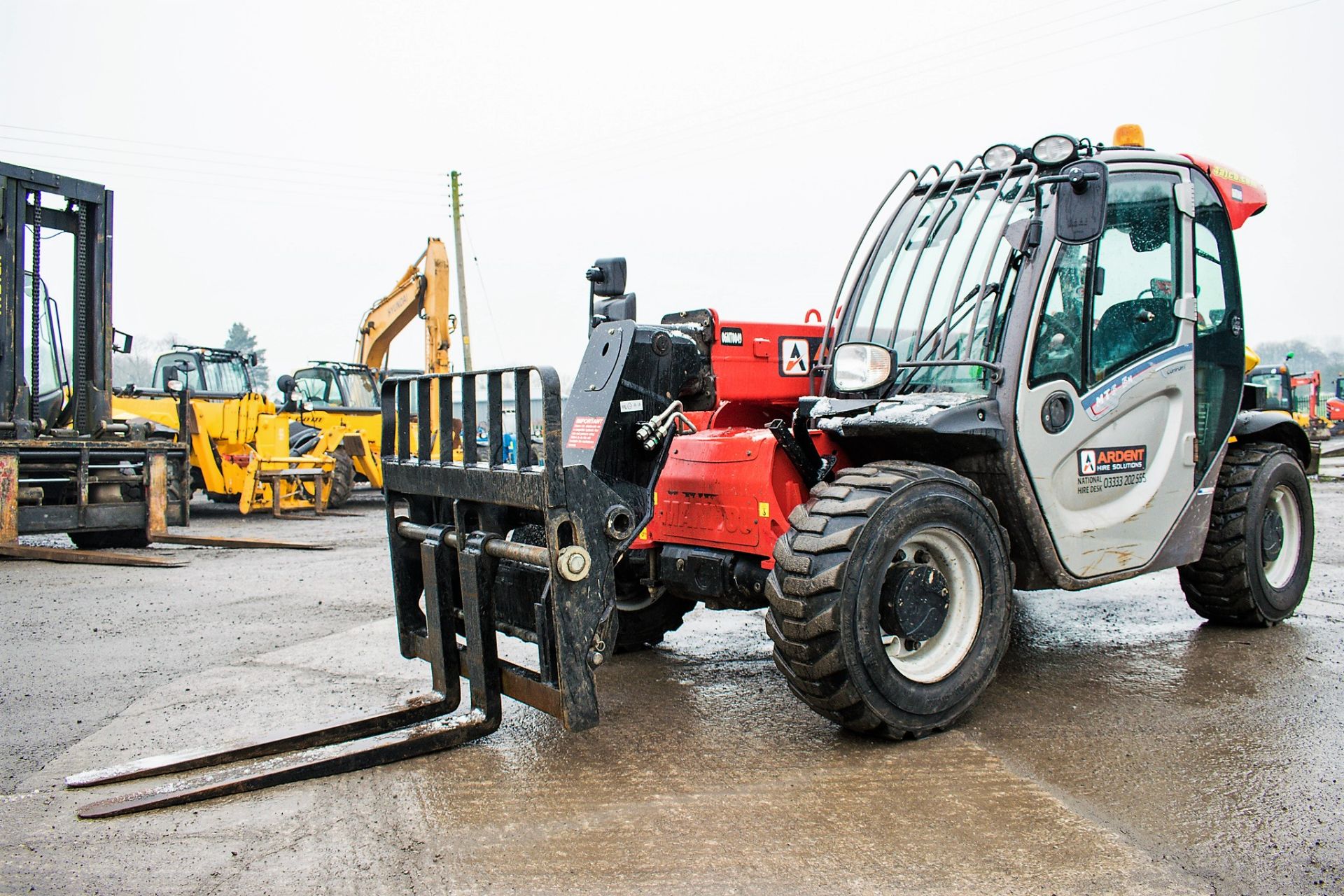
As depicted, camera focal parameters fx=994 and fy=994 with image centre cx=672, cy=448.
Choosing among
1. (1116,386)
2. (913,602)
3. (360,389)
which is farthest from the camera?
(360,389)

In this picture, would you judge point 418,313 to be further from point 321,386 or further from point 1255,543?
point 1255,543

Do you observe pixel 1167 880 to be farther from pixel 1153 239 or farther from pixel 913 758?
pixel 1153 239

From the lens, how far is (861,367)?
170 inches

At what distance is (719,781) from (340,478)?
13865mm

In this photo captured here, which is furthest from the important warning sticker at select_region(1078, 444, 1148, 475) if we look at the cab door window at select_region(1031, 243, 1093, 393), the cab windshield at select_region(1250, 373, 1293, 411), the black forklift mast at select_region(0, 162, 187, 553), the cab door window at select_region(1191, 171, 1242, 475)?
the cab windshield at select_region(1250, 373, 1293, 411)

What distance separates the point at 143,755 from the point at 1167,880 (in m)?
3.65

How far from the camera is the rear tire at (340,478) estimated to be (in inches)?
632

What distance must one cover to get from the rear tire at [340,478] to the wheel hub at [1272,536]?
13.4 metres

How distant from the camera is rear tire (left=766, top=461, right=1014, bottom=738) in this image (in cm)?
360

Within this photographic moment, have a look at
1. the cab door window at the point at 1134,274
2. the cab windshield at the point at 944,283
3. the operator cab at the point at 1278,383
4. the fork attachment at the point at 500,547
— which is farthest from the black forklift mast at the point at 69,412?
the operator cab at the point at 1278,383

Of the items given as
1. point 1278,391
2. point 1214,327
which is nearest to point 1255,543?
point 1214,327

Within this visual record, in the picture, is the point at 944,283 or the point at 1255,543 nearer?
the point at 944,283

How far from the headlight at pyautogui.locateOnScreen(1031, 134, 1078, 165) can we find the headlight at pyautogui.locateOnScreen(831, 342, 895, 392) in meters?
1.07

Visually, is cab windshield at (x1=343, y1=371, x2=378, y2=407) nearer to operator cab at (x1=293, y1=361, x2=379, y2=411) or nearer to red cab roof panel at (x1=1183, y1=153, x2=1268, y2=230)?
operator cab at (x1=293, y1=361, x2=379, y2=411)
